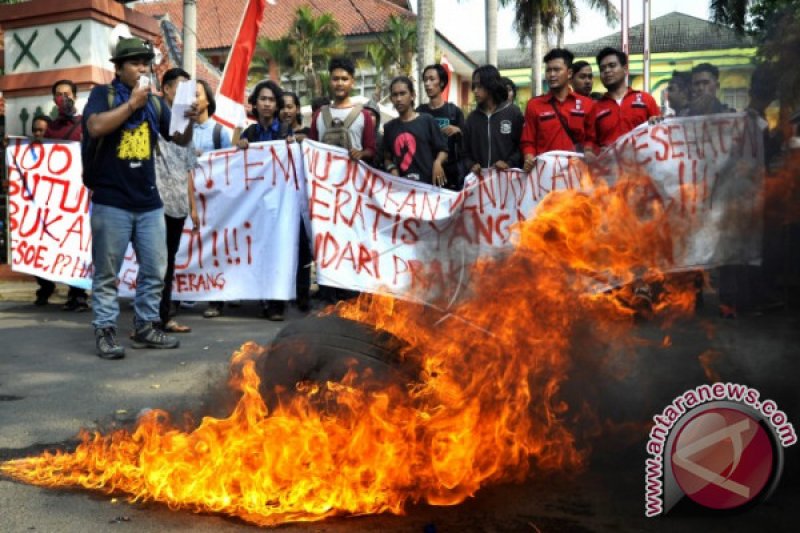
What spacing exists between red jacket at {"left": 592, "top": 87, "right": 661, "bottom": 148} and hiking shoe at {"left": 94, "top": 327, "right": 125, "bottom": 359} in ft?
12.3

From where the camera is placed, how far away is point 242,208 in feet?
25.7

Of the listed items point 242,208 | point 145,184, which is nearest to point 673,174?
point 145,184

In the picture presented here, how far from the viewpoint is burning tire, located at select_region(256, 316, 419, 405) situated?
3127mm

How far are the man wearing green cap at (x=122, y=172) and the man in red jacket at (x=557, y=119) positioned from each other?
2.61 m

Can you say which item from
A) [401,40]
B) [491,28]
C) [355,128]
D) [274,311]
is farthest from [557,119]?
[401,40]

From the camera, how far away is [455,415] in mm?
3055

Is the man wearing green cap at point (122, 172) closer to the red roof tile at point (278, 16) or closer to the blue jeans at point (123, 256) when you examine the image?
the blue jeans at point (123, 256)

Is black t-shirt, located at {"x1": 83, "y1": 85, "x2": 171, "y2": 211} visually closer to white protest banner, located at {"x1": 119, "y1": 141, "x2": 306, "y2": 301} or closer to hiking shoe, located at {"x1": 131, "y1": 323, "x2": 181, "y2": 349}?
hiking shoe, located at {"x1": 131, "y1": 323, "x2": 181, "y2": 349}

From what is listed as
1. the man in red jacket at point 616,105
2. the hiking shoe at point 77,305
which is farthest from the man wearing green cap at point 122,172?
the man in red jacket at point 616,105

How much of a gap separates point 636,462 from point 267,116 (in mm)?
5628

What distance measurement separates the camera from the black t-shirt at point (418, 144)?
23.0 ft

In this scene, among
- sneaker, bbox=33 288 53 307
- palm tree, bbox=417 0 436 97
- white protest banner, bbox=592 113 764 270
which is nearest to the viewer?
white protest banner, bbox=592 113 764 270

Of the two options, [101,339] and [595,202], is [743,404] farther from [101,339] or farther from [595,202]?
[101,339]

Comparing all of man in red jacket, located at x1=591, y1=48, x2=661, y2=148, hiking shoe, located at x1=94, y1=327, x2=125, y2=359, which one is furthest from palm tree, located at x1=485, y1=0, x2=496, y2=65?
hiking shoe, located at x1=94, y1=327, x2=125, y2=359
